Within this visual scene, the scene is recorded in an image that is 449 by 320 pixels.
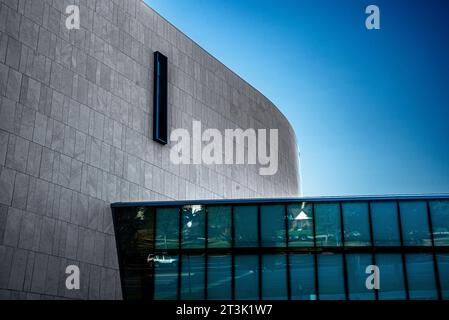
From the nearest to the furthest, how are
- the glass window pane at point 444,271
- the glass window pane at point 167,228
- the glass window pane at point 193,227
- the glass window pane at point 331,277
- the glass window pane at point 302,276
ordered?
1. the glass window pane at point 444,271
2. the glass window pane at point 331,277
3. the glass window pane at point 302,276
4. the glass window pane at point 193,227
5. the glass window pane at point 167,228

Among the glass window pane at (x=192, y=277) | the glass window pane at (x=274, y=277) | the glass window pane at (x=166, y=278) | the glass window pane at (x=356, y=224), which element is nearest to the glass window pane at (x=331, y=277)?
the glass window pane at (x=356, y=224)

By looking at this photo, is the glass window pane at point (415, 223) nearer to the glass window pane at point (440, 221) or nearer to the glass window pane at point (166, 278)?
the glass window pane at point (440, 221)

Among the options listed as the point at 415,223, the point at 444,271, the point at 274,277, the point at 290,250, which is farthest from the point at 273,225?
the point at 444,271

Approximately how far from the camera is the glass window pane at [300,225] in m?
28.4

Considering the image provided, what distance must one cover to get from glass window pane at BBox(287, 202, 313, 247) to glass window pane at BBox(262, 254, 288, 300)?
1.01 meters

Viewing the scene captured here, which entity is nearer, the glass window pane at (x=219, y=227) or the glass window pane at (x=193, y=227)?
the glass window pane at (x=219, y=227)

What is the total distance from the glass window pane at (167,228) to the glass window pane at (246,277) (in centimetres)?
338

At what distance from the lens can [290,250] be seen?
28.4 m

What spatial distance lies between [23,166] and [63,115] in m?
3.85

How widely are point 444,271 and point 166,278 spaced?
13.3 meters

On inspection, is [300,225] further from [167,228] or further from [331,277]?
[167,228]

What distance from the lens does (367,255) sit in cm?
2781

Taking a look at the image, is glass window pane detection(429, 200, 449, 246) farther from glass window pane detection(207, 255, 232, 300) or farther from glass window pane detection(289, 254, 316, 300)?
glass window pane detection(207, 255, 232, 300)

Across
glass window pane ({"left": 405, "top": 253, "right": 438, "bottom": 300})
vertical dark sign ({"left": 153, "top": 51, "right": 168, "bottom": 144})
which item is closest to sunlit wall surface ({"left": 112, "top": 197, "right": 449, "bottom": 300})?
glass window pane ({"left": 405, "top": 253, "right": 438, "bottom": 300})
